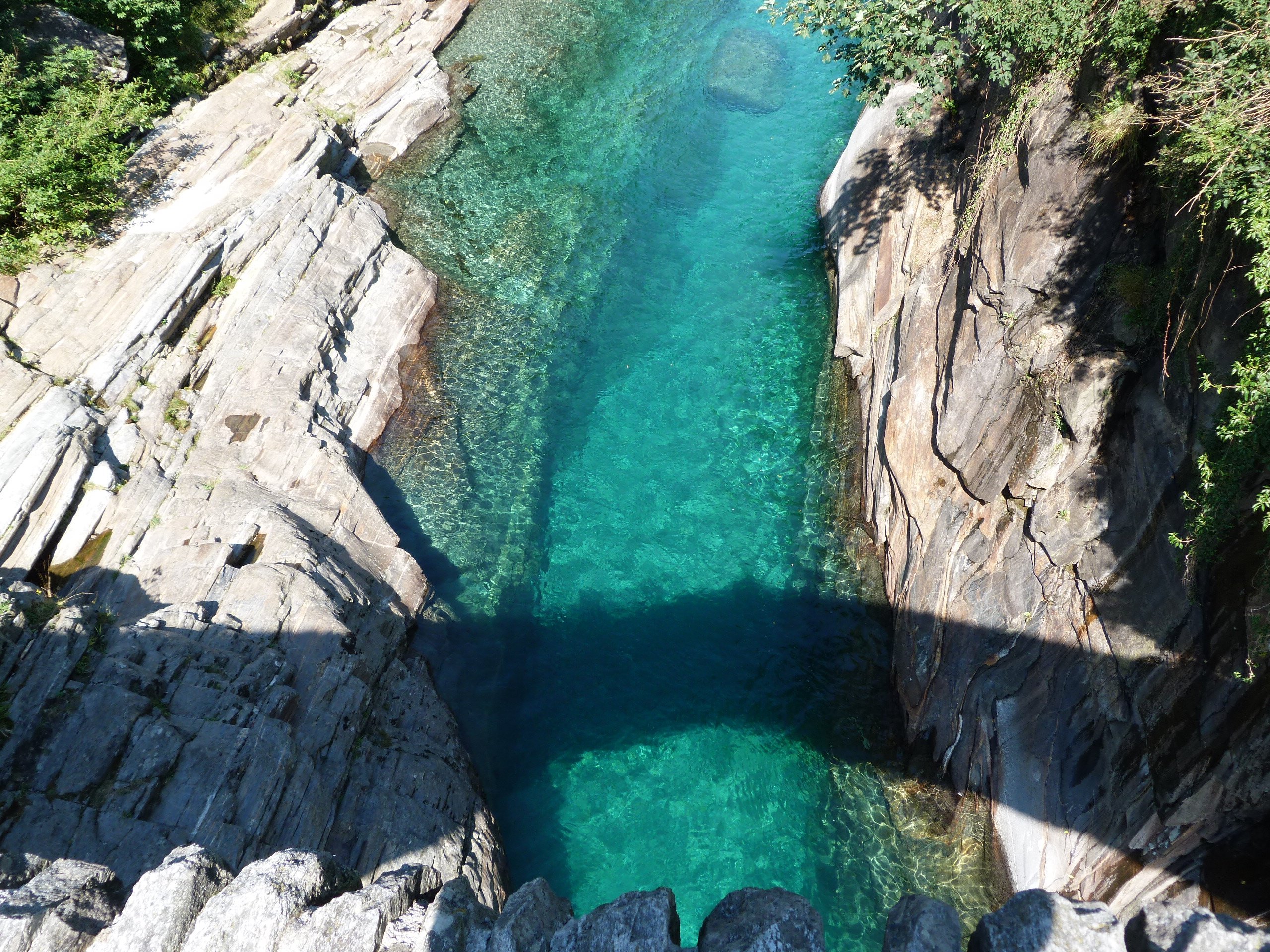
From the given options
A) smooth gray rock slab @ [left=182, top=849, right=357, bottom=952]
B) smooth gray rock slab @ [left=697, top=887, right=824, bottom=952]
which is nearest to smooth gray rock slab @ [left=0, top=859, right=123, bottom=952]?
smooth gray rock slab @ [left=182, top=849, right=357, bottom=952]

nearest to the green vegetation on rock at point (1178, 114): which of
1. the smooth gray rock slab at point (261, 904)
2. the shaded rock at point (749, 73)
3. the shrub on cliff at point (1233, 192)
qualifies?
the shrub on cliff at point (1233, 192)


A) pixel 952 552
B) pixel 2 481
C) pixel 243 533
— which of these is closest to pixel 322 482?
pixel 243 533

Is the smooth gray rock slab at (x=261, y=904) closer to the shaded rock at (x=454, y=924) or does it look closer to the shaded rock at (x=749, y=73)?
the shaded rock at (x=454, y=924)

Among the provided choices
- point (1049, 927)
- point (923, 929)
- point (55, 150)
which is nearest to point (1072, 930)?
point (1049, 927)

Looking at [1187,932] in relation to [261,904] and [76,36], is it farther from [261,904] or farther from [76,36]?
[76,36]

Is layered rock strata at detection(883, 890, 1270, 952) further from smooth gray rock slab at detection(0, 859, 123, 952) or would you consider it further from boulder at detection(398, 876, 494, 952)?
smooth gray rock slab at detection(0, 859, 123, 952)

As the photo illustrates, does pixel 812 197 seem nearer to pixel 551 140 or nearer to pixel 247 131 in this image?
pixel 551 140

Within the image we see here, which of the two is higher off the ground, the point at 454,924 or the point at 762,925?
the point at 454,924
